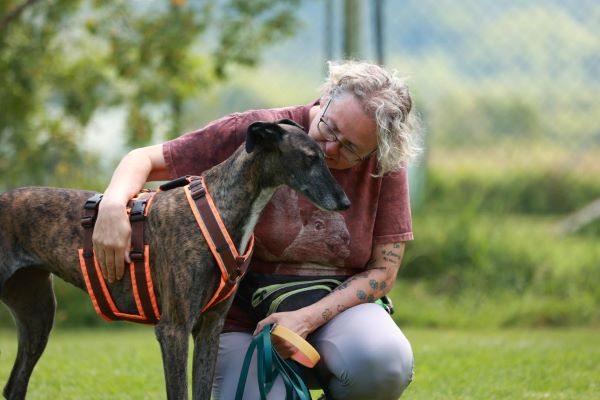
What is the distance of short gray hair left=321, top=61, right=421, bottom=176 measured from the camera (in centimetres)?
317

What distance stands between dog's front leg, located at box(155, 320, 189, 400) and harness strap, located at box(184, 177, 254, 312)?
139 mm

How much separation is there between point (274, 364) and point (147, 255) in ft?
1.95

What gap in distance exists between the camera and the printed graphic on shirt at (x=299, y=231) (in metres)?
3.36

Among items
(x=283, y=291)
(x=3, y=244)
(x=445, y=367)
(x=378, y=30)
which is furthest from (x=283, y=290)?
(x=378, y=30)

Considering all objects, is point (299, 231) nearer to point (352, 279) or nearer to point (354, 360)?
point (352, 279)

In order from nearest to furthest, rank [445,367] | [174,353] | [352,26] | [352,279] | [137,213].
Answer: [174,353]
[137,213]
[352,279]
[445,367]
[352,26]

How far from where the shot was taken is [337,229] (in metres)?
3.37

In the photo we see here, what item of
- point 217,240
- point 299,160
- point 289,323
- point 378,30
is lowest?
point 289,323

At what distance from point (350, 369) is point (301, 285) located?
379 millimetres

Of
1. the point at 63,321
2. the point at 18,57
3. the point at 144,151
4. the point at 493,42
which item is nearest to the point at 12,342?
the point at 63,321

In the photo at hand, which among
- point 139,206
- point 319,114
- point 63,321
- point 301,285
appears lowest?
point 63,321

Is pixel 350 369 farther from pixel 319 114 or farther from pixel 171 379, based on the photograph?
pixel 319 114

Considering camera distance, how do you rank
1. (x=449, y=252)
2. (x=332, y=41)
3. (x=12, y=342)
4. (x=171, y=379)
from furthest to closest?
(x=332, y=41), (x=449, y=252), (x=12, y=342), (x=171, y=379)

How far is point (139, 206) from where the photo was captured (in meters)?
3.07
